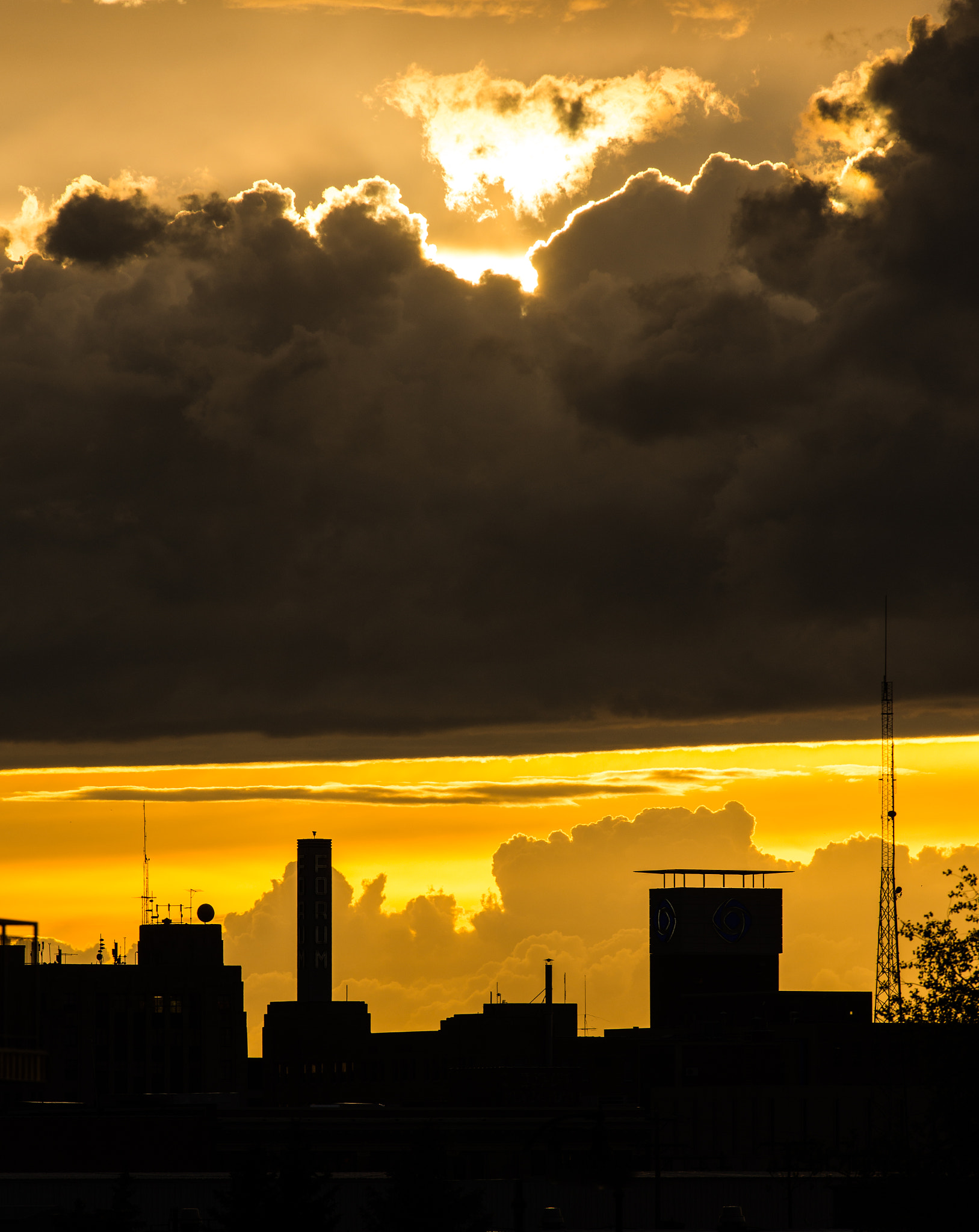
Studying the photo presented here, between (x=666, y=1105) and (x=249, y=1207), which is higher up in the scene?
(x=249, y=1207)

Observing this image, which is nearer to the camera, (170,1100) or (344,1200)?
(344,1200)

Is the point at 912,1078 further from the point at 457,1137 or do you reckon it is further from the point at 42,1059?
the point at 42,1059

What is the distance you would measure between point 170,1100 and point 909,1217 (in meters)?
107

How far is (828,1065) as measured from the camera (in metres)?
182

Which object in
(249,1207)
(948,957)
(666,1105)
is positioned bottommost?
(666,1105)

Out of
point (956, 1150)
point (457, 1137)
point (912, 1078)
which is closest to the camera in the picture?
point (956, 1150)

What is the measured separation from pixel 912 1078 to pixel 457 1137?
42796 millimetres

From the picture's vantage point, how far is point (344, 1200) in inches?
4171

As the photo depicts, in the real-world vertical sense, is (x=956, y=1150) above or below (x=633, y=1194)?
above

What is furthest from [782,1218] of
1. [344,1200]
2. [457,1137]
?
[457,1137]

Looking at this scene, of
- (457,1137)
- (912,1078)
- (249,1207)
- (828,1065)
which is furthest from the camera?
(828,1065)

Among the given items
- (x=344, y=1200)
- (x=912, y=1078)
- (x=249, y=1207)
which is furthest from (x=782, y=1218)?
(x=912, y=1078)

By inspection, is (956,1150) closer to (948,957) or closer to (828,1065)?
(948,957)

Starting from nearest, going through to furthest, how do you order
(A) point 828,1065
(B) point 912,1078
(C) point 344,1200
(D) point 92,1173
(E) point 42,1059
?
(C) point 344,1200 → (E) point 42,1059 → (D) point 92,1173 → (B) point 912,1078 → (A) point 828,1065
